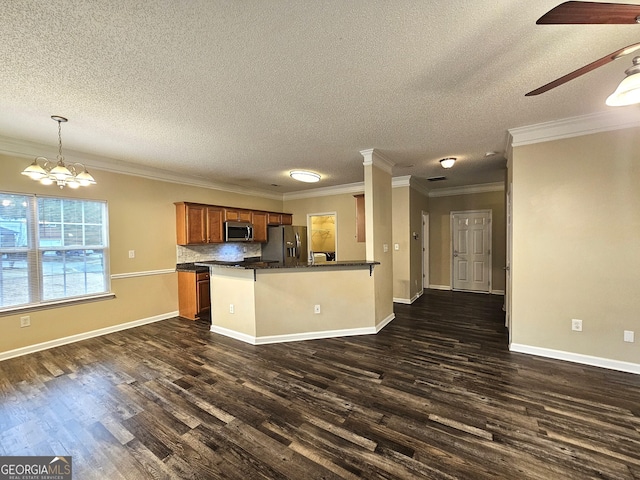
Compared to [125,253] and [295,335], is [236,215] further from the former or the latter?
[295,335]

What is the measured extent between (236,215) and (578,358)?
574cm

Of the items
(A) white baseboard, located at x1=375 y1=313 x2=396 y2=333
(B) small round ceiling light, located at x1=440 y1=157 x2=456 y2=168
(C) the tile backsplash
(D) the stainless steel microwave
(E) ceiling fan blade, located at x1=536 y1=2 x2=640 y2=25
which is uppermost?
(B) small round ceiling light, located at x1=440 y1=157 x2=456 y2=168

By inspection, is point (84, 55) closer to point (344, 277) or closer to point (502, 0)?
point (502, 0)

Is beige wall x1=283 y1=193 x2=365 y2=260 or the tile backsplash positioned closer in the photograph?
the tile backsplash

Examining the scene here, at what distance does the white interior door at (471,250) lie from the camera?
6398 mm

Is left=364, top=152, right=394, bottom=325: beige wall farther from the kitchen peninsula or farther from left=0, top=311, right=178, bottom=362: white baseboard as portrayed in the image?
left=0, top=311, right=178, bottom=362: white baseboard

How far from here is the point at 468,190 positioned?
21.5 feet

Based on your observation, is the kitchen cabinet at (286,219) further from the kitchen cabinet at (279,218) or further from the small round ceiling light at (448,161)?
the small round ceiling light at (448,161)

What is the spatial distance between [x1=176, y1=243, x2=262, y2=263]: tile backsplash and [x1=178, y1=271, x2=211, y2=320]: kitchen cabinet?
40 centimetres

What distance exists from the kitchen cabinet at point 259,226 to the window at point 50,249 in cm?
280

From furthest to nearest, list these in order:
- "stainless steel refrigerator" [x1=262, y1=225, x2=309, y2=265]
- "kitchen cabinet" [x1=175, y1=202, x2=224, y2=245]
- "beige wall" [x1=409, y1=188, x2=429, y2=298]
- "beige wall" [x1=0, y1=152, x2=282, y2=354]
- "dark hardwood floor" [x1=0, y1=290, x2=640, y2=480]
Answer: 1. "stainless steel refrigerator" [x1=262, y1=225, x2=309, y2=265]
2. "beige wall" [x1=409, y1=188, x2=429, y2=298]
3. "kitchen cabinet" [x1=175, y1=202, x2=224, y2=245]
4. "beige wall" [x1=0, y1=152, x2=282, y2=354]
5. "dark hardwood floor" [x1=0, y1=290, x2=640, y2=480]

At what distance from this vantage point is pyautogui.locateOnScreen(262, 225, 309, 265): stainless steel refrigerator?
6543 mm

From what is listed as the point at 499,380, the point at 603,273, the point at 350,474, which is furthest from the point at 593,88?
the point at 350,474

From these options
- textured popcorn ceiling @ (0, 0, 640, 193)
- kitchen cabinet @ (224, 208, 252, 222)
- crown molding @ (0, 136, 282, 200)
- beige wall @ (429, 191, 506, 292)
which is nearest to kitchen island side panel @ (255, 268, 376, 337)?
textured popcorn ceiling @ (0, 0, 640, 193)
